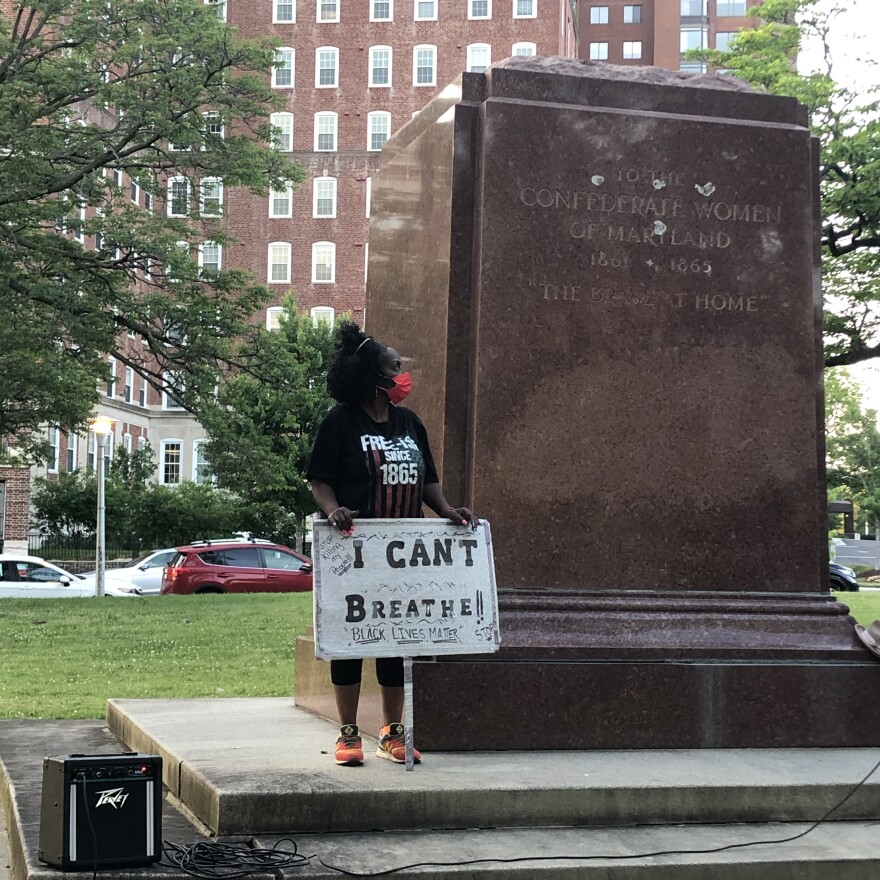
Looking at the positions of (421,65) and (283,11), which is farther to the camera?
(283,11)

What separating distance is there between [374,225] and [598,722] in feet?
11.7

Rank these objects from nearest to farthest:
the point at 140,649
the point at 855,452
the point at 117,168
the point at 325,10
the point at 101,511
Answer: the point at 140,649 → the point at 117,168 → the point at 101,511 → the point at 855,452 → the point at 325,10

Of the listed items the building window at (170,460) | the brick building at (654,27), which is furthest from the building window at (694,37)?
the building window at (170,460)

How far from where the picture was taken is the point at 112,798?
4.60m

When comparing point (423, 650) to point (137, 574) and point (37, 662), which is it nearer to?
point (37, 662)

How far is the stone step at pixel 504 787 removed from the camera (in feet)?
16.8

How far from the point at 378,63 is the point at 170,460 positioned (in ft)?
85.1

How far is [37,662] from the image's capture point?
15.6 metres

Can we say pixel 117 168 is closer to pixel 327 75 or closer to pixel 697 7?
pixel 327 75

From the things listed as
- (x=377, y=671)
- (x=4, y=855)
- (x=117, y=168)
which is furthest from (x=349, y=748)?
(x=117, y=168)

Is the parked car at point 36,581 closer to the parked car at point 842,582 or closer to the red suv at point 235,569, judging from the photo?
the red suv at point 235,569

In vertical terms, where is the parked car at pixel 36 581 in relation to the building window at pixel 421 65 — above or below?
below

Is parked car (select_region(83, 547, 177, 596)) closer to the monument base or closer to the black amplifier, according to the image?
the monument base

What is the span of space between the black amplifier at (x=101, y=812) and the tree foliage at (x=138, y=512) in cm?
4475
